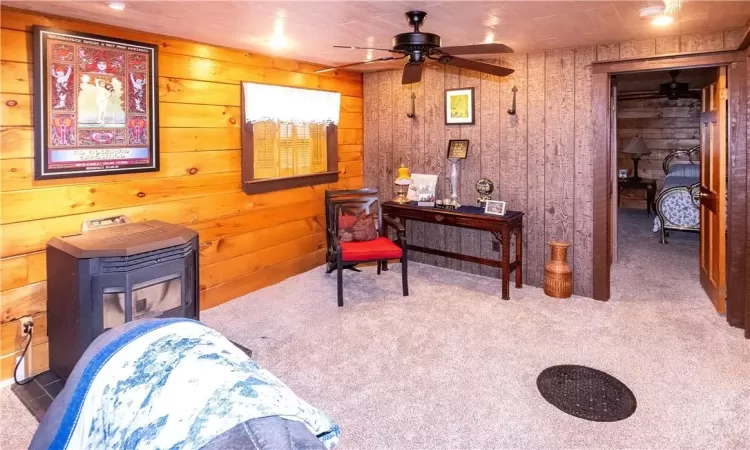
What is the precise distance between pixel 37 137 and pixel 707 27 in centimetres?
433

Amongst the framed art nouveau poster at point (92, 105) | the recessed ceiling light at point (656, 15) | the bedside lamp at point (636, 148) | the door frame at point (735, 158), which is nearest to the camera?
the recessed ceiling light at point (656, 15)

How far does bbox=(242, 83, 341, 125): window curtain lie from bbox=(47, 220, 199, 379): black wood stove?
1565 millimetres

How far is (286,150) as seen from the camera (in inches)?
178

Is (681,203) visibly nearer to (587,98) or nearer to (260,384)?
(587,98)

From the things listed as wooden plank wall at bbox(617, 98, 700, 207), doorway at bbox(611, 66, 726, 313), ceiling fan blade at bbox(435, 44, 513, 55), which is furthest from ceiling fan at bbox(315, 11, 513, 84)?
wooden plank wall at bbox(617, 98, 700, 207)

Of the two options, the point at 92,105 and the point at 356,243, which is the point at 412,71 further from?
the point at 92,105

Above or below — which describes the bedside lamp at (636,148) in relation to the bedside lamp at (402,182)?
above

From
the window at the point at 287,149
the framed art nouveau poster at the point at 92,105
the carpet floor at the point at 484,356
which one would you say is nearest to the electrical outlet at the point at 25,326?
the carpet floor at the point at 484,356

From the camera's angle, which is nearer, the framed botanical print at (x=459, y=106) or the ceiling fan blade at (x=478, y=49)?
the ceiling fan blade at (x=478, y=49)

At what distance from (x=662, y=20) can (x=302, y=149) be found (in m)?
3.08

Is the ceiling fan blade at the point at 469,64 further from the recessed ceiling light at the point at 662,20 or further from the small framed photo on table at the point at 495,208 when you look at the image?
the small framed photo on table at the point at 495,208

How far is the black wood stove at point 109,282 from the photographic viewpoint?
2.48 m

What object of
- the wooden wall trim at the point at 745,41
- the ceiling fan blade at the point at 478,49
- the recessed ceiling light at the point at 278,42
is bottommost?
the ceiling fan blade at the point at 478,49

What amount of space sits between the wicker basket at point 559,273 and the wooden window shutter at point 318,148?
2.36 metres
